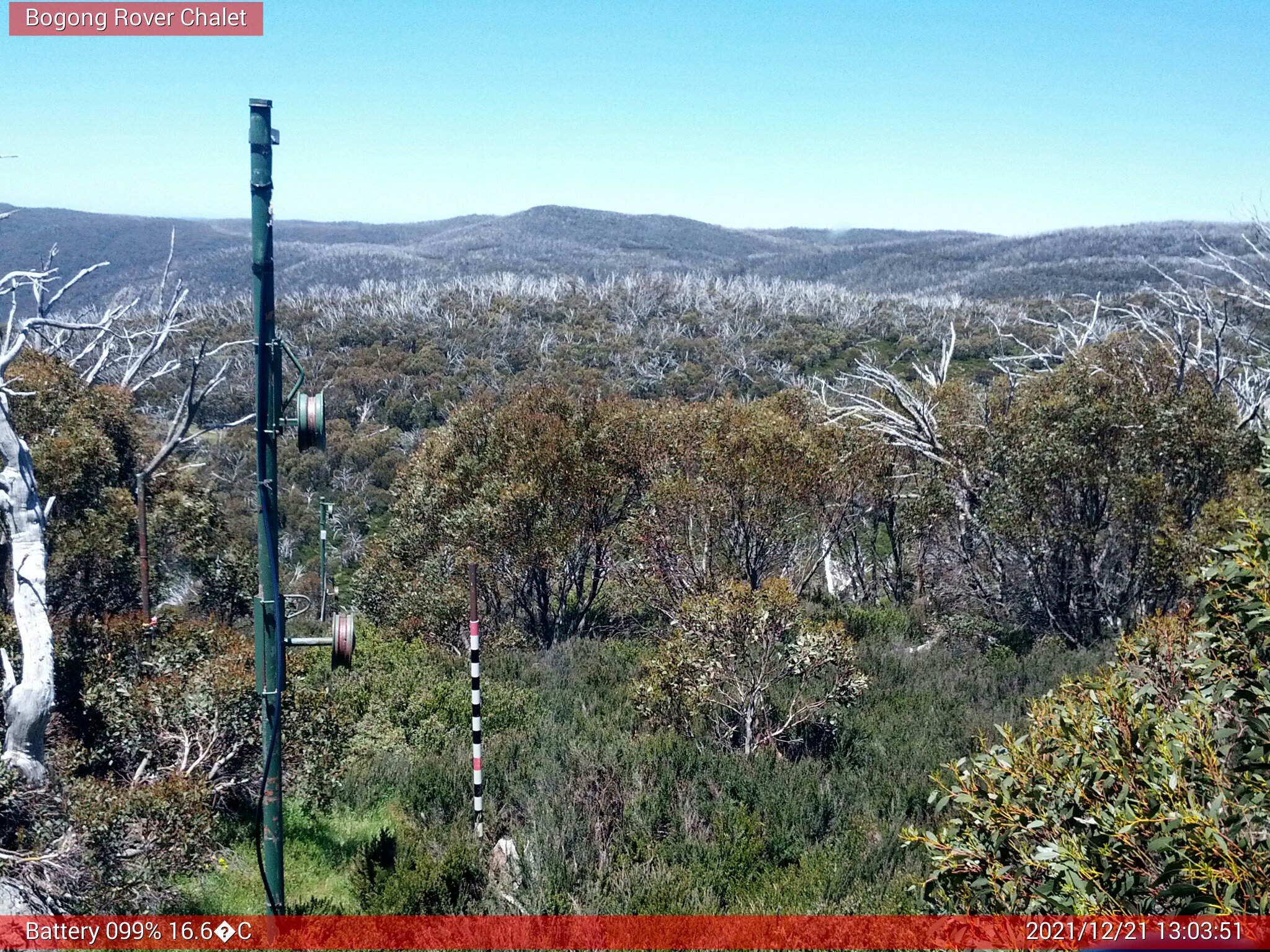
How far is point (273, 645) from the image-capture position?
15.6ft

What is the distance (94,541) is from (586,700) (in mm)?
5794

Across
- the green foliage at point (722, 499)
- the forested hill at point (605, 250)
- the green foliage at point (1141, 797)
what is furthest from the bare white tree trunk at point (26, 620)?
the forested hill at point (605, 250)

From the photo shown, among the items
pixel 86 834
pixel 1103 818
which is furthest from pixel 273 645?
pixel 1103 818

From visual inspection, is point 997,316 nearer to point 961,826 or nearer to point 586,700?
point 586,700

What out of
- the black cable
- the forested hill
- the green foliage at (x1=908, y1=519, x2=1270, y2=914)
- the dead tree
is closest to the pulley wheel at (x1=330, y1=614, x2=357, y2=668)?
the black cable

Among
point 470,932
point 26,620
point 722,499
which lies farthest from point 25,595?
point 722,499

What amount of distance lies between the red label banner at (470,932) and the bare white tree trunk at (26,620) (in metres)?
1.39

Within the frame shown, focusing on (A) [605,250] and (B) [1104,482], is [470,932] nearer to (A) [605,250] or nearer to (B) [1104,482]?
(B) [1104,482]

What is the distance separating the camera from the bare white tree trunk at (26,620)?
6.52 m

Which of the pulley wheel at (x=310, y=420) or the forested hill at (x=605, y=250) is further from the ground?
the forested hill at (x=605, y=250)

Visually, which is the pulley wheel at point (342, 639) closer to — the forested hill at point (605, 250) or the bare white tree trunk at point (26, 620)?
the bare white tree trunk at point (26, 620)

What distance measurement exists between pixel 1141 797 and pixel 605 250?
121m

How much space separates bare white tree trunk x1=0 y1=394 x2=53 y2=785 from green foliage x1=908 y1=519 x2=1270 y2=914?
5741 mm

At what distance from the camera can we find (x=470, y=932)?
541cm
